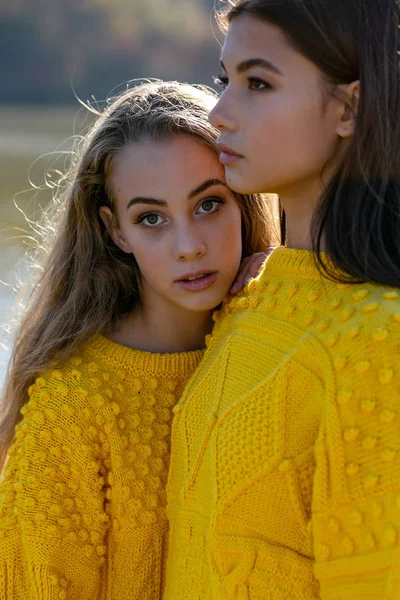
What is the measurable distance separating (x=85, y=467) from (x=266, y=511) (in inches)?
17.7

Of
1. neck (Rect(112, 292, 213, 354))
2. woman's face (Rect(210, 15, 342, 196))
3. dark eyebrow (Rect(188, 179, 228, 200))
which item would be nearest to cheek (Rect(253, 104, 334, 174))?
woman's face (Rect(210, 15, 342, 196))

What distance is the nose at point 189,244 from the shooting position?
66.3 inches

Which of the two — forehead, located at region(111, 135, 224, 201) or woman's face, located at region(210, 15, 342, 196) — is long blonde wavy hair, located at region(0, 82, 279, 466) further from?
woman's face, located at region(210, 15, 342, 196)

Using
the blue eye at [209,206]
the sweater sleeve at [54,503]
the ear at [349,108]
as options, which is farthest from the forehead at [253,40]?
the sweater sleeve at [54,503]

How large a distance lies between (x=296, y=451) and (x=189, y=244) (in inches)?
20.7

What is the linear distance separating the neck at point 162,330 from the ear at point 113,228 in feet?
0.45

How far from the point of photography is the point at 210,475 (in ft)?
4.76

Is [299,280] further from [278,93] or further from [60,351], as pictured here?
[60,351]

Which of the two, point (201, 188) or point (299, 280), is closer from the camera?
point (299, 280)

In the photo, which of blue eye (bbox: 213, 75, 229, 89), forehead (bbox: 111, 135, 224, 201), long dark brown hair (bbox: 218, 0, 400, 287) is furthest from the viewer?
forehead (bbox: 111, 135, 224, 201)

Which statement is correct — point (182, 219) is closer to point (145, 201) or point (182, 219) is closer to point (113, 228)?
point (145, 201)

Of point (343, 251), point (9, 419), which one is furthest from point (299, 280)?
point (9, 419)

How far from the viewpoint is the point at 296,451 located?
1321mm

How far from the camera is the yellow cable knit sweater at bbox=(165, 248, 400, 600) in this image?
122 cm
